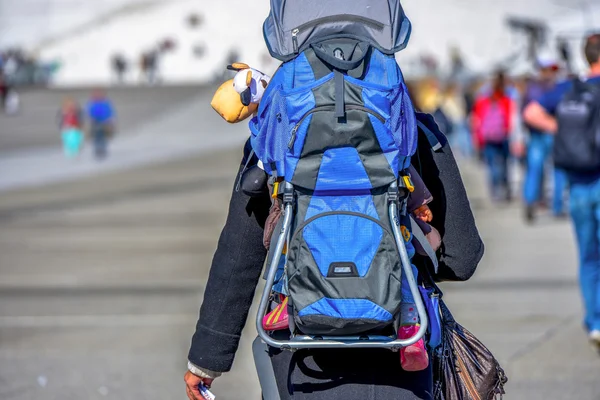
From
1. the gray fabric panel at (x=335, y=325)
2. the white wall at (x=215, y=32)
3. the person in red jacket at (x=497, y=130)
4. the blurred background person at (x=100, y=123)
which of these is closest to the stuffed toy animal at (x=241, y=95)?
the gray fabric panel at (x=335, y=325)

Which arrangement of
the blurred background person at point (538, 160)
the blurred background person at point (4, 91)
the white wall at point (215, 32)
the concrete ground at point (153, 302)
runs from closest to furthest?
1. the concrete ground at point (153, 302)
2. the blurred background person at point (538, 160)
3. the blurred background person at point (4, 91)
4. the white wall at point (215, 32)

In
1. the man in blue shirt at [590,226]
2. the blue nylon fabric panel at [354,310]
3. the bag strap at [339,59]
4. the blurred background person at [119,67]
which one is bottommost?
the blurred background person at [119,67]

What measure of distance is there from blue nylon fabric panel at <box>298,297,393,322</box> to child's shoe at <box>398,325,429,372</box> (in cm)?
13

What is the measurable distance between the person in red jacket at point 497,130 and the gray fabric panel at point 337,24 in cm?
1209

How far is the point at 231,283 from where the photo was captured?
298cm

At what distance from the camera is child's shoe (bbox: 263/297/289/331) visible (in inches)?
102

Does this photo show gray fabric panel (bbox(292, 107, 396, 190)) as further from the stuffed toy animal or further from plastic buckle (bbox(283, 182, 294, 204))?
the stuffed toy animal

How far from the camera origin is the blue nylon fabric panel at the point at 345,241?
2434mm

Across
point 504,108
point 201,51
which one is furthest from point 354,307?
point 201,51

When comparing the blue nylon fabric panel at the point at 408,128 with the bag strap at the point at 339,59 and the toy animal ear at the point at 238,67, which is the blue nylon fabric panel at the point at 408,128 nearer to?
the bag strap at the point at 339,59

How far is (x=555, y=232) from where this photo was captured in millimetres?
12375

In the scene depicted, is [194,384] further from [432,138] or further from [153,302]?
[153,302]

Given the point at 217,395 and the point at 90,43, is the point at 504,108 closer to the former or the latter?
the point at 217,395

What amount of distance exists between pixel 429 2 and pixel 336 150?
81597mm
